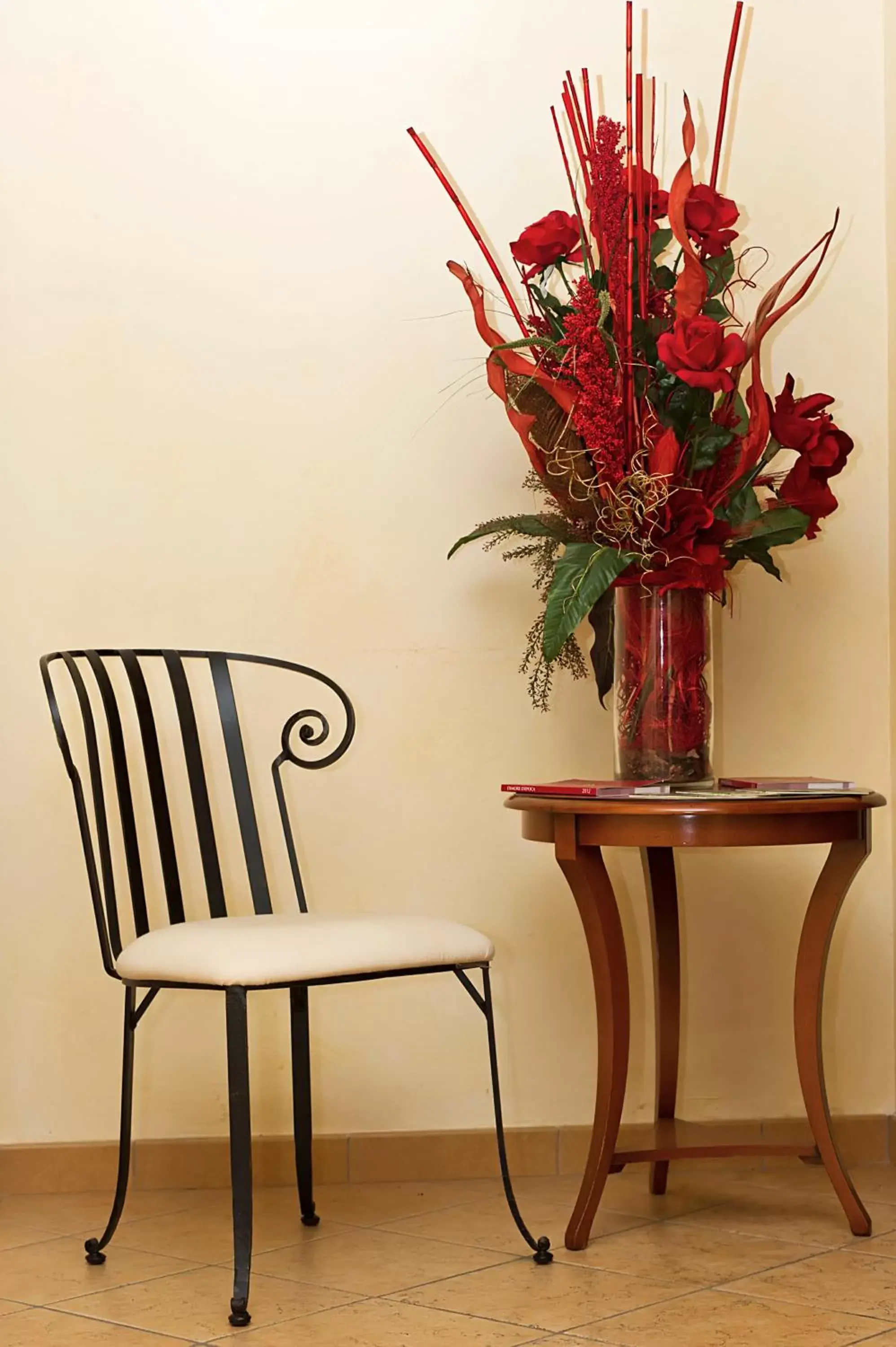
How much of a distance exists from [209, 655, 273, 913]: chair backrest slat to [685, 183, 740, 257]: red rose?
1032mm

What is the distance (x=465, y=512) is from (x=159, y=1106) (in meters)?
1.22

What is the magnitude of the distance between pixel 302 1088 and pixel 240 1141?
1.76 feet

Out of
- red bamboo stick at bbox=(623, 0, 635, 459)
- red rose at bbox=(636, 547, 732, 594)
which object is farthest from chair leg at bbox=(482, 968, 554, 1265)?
red bamboo stick at bbox=(623, 0, 635, 459)

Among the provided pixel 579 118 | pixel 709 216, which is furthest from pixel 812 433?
pixel 579 118

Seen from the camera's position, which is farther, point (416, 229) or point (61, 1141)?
point (416, 229)

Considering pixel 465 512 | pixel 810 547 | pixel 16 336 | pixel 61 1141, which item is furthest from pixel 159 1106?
pixel 810 547

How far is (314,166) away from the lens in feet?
9.04

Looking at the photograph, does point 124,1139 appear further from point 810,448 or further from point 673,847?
point 810,448

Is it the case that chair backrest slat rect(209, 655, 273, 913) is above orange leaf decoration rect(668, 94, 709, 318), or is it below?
below

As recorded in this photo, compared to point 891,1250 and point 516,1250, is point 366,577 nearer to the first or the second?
point 516,1250

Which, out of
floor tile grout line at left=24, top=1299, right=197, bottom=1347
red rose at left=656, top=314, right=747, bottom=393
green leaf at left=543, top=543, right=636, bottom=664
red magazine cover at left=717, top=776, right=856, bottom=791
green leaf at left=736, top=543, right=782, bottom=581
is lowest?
floor tile grout line at left=24, top=1299, right=197, bottom=1347

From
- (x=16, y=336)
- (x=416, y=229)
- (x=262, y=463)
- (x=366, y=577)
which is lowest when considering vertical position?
(x=366, y=577)

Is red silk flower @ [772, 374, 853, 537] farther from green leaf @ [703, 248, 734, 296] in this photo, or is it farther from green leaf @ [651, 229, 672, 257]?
green leaf @ [651, 229, 672, 257]

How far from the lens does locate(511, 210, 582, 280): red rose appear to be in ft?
7.55
